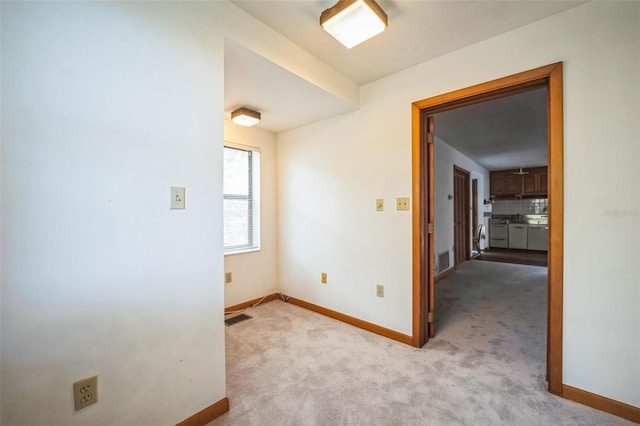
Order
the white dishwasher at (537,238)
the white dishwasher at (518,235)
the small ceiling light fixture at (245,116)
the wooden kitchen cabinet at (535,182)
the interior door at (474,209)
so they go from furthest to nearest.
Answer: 1. the white dishwasher at (518,235)
2. the wooden kitchen cabinet at (535,182)
3. the white dishwasher at (537,238)
4. the interior door at (474,209)
5. the small ceiling light fixture at (245,116)

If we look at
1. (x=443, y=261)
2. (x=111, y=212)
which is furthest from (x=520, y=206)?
(x=111, y=212)

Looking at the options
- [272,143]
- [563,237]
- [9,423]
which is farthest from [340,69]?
[9,423]

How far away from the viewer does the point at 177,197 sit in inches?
54.5

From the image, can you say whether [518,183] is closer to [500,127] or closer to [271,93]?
[500,127]

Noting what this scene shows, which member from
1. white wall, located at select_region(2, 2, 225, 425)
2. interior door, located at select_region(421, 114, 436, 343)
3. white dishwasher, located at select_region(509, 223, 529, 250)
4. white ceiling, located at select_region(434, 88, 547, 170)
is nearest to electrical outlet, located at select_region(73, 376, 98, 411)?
white wall, located at select_region(2, 2, 225, 425)

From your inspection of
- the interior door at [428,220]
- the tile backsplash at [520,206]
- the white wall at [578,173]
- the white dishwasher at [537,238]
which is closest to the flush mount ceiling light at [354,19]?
the white wall at [578,173]

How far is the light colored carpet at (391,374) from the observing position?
150 cm

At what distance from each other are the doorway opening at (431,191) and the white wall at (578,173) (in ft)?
0.15

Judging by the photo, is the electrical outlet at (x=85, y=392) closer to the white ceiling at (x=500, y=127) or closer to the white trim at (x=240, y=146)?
the white trim at (x=240, y=146)

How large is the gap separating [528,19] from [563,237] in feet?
4.57

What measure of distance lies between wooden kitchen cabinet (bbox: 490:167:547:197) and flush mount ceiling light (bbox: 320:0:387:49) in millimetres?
7937

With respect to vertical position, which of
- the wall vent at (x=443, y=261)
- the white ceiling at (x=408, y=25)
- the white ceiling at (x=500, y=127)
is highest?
the white ceiling at (x=408, y=25)

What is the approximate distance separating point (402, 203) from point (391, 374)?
1312mm

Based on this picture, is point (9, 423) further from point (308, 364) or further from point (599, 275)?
point (599, 275)
